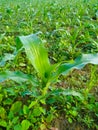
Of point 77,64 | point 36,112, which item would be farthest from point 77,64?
point 36,112

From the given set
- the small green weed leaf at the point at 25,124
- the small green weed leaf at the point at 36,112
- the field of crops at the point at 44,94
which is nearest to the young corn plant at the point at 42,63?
the field of crops at the point at 44,94

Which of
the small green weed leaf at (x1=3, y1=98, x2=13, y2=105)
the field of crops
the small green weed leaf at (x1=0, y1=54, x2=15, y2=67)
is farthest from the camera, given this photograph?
the small green weed leaf at (x1=0, y1=54, x2=15, y2=67)

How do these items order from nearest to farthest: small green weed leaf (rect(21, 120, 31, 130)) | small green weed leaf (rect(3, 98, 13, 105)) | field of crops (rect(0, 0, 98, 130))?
small green weed leaf (rect(21, 120, 31, 130))
field of crops (rect(0, 0, 98, 130))
small green weed leaf (rect(3, 98, 13, 105))

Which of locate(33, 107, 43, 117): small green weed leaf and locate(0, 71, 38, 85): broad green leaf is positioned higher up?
locate(0, 71, 38, 85): broad green leaf

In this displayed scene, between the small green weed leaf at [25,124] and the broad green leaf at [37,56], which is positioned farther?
the broad green leaf at [37,56]

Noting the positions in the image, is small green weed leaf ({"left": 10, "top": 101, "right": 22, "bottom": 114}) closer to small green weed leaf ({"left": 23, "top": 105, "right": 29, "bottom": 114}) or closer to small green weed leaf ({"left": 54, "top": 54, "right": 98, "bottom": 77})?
small green weed leaf ({"left": 23, "top": 105, "right": 29, "bottom": 114})

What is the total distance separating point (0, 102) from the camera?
1.98 m

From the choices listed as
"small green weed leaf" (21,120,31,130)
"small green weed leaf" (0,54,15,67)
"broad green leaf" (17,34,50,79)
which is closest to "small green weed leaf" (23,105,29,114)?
"small green weed leaf" (21,120,31,130)

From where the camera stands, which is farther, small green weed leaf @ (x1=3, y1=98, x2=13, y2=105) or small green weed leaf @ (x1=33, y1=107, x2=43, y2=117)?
small green weed leaf @ (x1=3, y1=98, x2=13, y2=105)

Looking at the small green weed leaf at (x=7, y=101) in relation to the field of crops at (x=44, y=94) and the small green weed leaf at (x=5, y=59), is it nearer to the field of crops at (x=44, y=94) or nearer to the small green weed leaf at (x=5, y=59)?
the field of crops at (x=44, y=94)

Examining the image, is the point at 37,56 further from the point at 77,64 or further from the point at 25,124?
the point at 25,124

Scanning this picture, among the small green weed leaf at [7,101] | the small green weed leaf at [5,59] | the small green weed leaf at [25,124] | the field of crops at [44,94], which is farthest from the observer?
the small green weed leaf at [5,59]

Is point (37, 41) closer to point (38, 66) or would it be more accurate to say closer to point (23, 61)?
point (38, 66)

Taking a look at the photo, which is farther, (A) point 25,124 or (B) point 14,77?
(B) point 14,77
